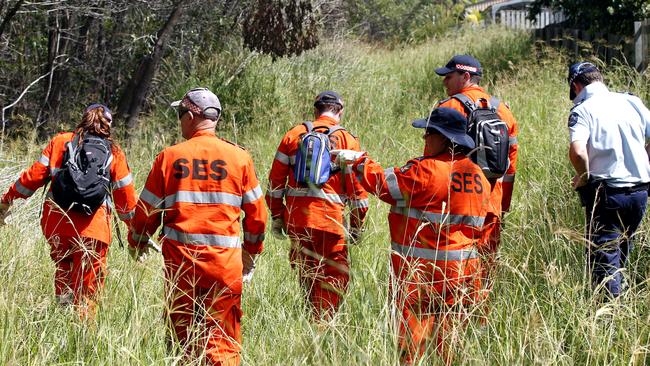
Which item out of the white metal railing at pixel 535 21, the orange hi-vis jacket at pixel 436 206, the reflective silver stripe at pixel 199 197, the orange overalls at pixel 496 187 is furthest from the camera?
the white metal railing at pixel 535 21

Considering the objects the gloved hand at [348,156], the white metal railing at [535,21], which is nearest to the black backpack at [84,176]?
the gloved hand at [348,156]

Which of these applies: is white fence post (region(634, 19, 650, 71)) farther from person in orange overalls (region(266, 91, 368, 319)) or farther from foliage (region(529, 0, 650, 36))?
person in orange overalls (region(266, 91, 368, 319))

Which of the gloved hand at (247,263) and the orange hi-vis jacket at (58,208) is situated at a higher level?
the orange hi-vis jacket at (58,208)

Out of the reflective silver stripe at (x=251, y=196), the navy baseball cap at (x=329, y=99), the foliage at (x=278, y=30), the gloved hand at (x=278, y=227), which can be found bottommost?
the gloved hand at (x=278, y=227)

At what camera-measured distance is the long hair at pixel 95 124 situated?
229 inches

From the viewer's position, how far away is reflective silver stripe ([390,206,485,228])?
449 cm

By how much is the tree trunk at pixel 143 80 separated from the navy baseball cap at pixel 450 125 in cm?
1009

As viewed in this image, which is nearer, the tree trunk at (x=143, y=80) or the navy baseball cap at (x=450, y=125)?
the navy baseball cap at (x=450, y=125)

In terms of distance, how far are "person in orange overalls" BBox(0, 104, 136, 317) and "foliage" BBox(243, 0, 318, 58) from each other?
6685mm

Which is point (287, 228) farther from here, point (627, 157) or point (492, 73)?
point (492, 73)

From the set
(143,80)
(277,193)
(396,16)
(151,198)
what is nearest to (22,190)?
(151,198)

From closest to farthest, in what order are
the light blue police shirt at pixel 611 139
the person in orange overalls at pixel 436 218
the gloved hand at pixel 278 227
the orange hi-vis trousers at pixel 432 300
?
the orange hi-vis trousers at pixel 432 300 < the person in orange overalls at pixel 436 218 < the light blue police shirt at pixel 611 139 < the gloved hand at pixel 278 227

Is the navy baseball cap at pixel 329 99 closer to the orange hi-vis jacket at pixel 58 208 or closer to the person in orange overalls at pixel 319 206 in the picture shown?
the person in orange overalls at pixel 319 206

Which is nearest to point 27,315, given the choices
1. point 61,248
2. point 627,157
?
point 61,248
